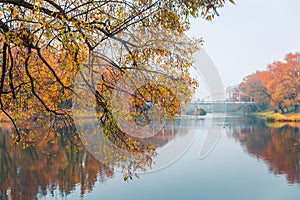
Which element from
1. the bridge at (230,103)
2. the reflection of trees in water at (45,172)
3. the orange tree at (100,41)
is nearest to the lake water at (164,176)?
the reflection of trees in water at (45,172)

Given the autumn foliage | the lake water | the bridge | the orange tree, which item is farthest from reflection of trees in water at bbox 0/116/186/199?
the bridge

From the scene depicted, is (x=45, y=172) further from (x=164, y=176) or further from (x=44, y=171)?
(x=164, y=176)

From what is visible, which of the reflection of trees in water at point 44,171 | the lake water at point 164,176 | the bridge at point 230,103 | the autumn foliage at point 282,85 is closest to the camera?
the reflection of trees in water at point 44,171

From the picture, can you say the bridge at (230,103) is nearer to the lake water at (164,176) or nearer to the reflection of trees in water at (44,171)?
the lake water at (164,176)

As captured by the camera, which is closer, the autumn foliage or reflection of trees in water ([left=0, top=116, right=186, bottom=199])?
reflection of trees in water ([left=0, top=116, right=186, bottom=199])

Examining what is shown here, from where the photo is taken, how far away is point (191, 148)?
23234 millimetres

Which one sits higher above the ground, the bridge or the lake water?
the bridge

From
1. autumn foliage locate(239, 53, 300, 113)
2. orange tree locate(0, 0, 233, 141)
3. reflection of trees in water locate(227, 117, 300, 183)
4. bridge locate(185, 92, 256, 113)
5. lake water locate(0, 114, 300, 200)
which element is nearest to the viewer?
orange tree locate(0, 0, 233, 141)

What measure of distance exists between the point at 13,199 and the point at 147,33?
833cm

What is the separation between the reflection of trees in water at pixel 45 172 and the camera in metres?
12.2

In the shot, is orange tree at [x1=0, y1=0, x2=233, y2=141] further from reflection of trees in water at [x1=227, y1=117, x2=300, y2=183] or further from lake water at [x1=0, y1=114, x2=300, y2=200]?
reflection of trees in water at [x1=227, y1=117, x2=300, y2=183]

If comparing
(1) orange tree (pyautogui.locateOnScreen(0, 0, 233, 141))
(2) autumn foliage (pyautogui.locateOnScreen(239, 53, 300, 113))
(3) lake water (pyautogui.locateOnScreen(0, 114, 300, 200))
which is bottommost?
(3) lake water (pyautogui.locateOnScreen(0, 114, 300, 200))

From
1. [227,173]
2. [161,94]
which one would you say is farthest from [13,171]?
[161,94]

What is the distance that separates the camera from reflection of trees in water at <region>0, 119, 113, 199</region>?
1223cm
